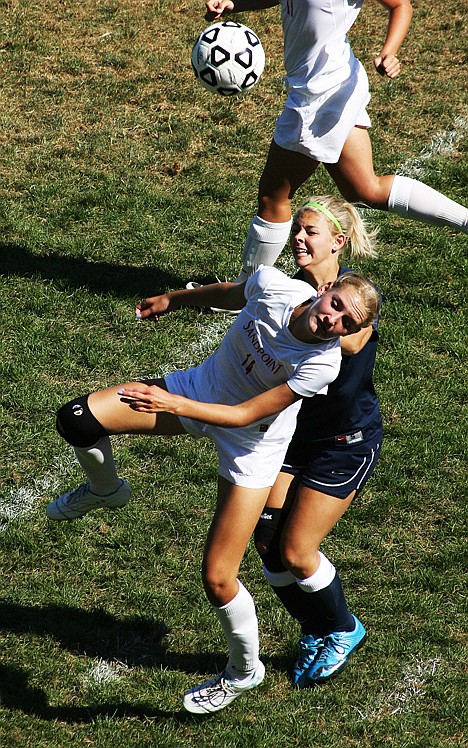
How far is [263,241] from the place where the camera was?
6.48 meters

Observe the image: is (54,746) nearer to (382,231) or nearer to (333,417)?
(333,417)

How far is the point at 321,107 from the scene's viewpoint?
6105 mm

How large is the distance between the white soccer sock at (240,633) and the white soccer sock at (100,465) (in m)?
0.78

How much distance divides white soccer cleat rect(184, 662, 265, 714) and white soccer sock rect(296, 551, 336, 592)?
1.26 feet

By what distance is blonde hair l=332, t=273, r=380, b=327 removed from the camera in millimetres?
4062

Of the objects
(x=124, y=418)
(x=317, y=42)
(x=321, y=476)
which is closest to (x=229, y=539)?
(x=321, y=476)

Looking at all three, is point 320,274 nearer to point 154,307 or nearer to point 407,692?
point 154,307

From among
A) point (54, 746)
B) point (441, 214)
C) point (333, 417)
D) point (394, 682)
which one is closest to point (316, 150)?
point (441, 214)

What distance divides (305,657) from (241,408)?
1352 mm

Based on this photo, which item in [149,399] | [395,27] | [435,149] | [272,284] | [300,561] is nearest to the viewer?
[149,399]

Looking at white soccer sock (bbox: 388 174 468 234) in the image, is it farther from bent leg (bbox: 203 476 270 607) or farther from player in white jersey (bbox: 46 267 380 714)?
bent leg (bbox: 203 476 270 607)

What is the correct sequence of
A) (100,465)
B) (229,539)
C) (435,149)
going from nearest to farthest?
1. (229,539)
2. (100,465)
3. (435,149)

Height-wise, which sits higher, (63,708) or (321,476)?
(321,476)

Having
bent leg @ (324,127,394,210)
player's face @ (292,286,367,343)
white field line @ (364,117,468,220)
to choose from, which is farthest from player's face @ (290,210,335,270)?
white field line @ (364,117,468,220)
